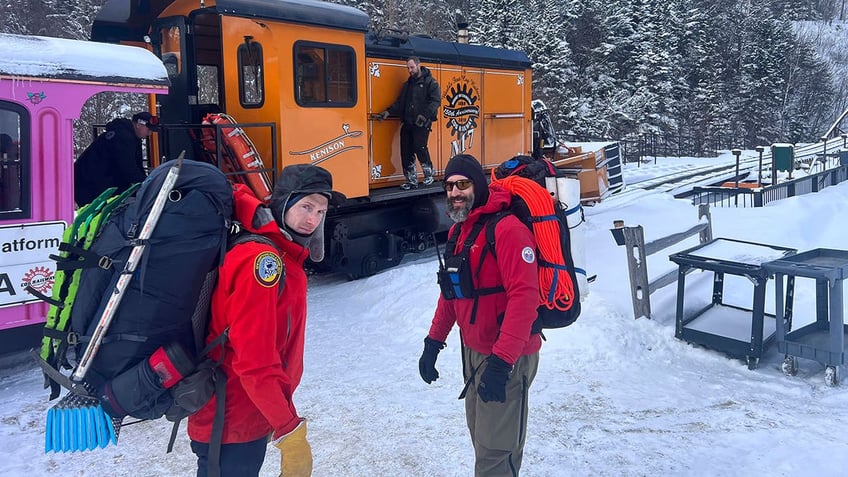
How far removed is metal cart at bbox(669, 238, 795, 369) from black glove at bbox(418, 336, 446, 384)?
3.50m

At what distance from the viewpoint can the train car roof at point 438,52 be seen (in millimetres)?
10240

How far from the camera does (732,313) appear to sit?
693 cm

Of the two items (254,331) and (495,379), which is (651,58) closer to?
(495,379)

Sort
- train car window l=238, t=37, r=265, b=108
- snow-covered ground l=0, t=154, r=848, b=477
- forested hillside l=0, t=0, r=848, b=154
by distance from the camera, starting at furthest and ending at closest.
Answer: forested hillside l=0, t=0, r=848, b=154 → train car window l=238, t=37, r=265, b=108 → snow-covered ground l=0, t=154, r=848, b=477

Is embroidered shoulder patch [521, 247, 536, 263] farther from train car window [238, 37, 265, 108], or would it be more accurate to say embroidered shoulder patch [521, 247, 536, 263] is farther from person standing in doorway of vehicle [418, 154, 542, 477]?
train car window [238, 37, 265, 108]

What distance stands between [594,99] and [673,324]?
3579 centimetres

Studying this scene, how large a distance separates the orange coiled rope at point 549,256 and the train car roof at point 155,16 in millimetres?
5817

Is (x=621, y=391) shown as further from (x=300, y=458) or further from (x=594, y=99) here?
(x=594, y=99)

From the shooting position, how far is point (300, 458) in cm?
255

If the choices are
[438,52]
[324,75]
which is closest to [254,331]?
[324,75]

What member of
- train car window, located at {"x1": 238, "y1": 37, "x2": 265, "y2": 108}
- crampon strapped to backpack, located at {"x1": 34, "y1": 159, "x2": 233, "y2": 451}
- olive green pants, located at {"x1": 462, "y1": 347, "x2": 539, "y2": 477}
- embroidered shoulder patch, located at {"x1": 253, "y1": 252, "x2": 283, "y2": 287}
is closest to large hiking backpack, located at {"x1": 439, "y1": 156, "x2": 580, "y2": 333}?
olive green pants, located at {"x1": 462, "y1": 347, "x2": 539, "y2": 477}

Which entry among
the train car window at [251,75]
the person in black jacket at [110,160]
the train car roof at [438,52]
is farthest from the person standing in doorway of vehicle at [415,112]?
the person in black jacket at [110,160]

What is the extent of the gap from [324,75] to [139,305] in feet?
23.3

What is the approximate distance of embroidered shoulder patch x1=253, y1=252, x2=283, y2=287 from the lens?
2.46 meters
